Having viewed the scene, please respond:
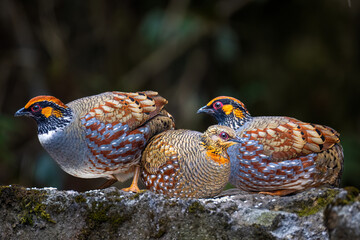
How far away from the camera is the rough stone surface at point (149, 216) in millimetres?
3648

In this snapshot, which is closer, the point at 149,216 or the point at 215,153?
the point at 149,216

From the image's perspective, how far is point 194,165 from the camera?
167 inches

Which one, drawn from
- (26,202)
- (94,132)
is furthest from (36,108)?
(26,202)

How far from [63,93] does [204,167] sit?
5.41 meters

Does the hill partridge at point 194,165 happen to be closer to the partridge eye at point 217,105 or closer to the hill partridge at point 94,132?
the hill partridge at point 94,132

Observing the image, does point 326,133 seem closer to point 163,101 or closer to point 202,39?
point 163,101

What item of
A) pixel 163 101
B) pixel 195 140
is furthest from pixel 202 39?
pixel 195 140

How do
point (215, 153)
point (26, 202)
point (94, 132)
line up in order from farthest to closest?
point (94, 132)
point (215, 153)
point (26, 202)

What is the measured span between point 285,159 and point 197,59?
17.9 feet

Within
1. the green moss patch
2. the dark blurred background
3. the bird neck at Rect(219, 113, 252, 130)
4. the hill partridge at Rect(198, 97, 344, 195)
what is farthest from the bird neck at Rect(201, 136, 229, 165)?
the dark blurred background

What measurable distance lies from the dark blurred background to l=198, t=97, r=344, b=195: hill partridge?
14.9 ft

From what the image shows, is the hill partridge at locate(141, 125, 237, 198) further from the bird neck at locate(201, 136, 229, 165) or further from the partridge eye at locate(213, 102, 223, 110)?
the partridge eye at locate(213, 102, 223, 110)

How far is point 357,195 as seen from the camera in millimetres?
3213

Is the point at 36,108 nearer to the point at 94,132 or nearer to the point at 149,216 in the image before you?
the point at 94,132
